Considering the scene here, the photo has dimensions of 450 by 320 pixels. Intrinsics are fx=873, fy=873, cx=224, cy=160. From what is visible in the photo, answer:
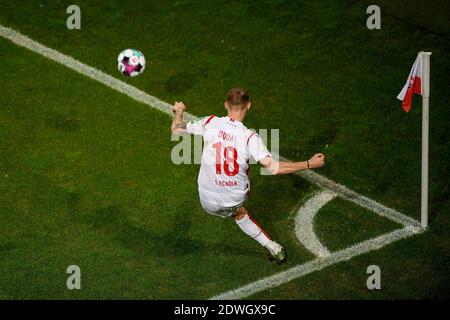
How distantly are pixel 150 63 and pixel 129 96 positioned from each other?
781 millimetres

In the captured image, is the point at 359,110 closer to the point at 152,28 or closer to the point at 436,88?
the point at 436,88

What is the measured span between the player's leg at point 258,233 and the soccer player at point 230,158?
1 cm

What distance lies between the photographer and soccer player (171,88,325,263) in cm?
888

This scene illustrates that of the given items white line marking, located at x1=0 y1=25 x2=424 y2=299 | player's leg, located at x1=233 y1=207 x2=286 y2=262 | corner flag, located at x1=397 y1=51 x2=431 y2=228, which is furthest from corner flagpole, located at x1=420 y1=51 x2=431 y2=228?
player's leg, located at x1=233 y1=207 x2=286 y2=262

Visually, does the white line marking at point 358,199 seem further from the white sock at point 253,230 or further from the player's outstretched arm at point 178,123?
the player's outstretched arm at point 178,123

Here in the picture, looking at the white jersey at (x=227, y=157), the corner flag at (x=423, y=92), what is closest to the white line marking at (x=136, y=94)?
the corner flag at (x=423, y=92)

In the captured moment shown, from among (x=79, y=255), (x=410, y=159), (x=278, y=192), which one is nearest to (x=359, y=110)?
(x=410, y=159)

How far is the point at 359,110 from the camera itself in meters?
11.9

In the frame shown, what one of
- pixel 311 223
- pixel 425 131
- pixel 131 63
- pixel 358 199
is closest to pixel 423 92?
pixel 425 131

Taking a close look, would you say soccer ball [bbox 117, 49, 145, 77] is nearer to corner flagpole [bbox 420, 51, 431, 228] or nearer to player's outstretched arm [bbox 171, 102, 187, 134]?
player's outstretched arm [bbox 171, 102, 187, 134]

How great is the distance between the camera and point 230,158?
9023 mm

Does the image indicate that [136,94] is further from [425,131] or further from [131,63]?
[425,131]

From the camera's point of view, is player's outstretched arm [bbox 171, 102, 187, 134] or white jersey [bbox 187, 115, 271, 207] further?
player's outstretched arm [bbox 171, 102, 187, 134]

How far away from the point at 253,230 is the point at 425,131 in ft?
7.11
